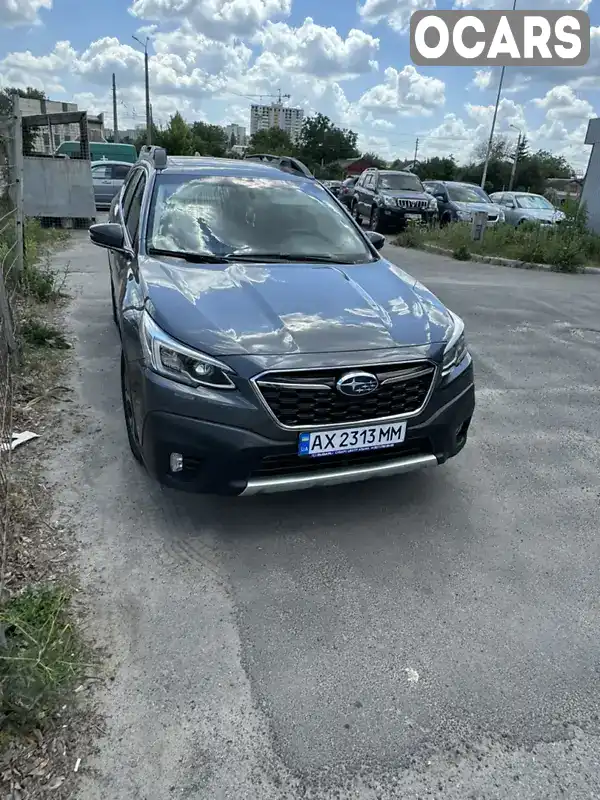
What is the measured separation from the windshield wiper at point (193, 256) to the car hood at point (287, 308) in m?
0.08

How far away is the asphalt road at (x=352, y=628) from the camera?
201cm

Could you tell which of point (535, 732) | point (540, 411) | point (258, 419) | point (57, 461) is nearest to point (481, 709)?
point (535, 732)

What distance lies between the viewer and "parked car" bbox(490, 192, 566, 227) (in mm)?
17375

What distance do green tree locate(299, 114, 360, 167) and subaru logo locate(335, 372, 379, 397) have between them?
7468 centimetres

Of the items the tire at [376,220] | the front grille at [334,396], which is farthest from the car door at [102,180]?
the front grille at [334,396]

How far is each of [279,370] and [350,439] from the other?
0.49m

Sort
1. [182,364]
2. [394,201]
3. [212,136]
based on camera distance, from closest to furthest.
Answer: [182,364] < [394,201] < [212,136]

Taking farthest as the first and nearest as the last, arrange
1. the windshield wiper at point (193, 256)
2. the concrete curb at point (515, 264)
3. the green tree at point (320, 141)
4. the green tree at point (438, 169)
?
the green tree at point (320, 141) → the green tree at point (438, 169) → the concrete curb at point (515, 264) → the windshield wiper at point (193, 256)

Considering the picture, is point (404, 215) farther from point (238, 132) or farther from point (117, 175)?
point (238, 132)

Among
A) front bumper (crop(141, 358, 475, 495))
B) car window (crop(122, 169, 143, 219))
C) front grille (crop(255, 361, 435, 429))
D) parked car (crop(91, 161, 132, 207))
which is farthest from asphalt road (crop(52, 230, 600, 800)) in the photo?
parked car (crop(91, 161, 132, 207))

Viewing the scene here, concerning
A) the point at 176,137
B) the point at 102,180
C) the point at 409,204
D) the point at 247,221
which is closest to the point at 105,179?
the point at 102,180

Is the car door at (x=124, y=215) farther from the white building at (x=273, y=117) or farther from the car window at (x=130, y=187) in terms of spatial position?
the white building at (x=273, y=117)

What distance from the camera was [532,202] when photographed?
18.7m

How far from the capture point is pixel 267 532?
10.5 feet
